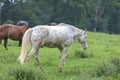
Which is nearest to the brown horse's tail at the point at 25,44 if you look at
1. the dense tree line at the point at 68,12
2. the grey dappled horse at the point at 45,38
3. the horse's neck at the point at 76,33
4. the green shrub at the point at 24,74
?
the grey dappled horse at the point at 45,38

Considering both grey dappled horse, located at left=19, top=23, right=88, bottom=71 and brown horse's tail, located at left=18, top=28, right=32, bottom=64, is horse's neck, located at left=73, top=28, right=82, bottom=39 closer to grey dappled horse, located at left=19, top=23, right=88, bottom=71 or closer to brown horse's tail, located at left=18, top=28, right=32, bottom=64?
grey dappled horse, located at left=19, top=23, right=88, bottom=71

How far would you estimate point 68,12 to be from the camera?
2517 inches

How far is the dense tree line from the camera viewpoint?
57938 mm

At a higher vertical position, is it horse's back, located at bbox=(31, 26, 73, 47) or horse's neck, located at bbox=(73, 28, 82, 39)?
horse's back, located at bbox=(31, 26, 73, 47)

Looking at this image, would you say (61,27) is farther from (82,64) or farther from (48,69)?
(82,64)

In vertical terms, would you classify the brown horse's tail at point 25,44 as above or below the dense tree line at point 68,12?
above

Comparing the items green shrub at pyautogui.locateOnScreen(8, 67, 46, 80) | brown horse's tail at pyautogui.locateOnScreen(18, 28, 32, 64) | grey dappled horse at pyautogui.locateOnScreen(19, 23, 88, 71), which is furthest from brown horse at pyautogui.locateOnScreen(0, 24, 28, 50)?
A: green shrub at pyautogui.locateOnScreen(8, 67, 46, 80)

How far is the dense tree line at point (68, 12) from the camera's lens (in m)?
57.9

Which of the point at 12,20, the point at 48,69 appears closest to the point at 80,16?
the point at 12,20

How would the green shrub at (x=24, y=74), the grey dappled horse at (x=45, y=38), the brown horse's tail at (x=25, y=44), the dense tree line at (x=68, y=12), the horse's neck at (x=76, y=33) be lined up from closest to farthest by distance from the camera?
1. the green shrub at (x=24, y=74)
2. the brown horse's tail at (x=25, y=44)
3. the grey dappled horse at (x=45, y=38)
4. the horse's neck at (x=76, y=33)
5. the dense tree line at (x=68, y=12)

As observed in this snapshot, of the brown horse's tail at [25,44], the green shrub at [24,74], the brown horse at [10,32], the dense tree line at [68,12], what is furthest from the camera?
the dense tree line at [68,12]

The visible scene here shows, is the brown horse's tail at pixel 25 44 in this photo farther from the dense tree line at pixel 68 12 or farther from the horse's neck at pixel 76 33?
the dense tree line at pixel 68 12

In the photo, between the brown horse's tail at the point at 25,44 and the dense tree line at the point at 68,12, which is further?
the dense tree line at the point at 68,12

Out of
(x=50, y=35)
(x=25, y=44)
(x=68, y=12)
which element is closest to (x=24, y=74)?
(x=25, y=44)
